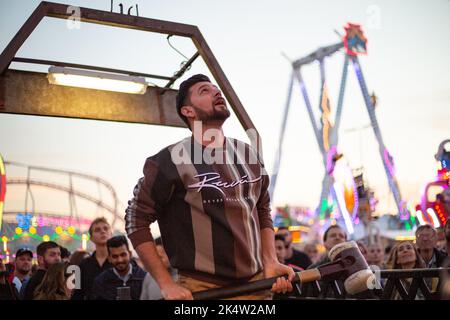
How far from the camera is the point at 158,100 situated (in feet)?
15.8

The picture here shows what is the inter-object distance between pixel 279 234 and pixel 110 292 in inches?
118

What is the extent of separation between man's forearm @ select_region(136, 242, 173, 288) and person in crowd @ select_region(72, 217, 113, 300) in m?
3.52

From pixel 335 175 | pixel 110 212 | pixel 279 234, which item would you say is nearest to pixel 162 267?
pixel 279 234

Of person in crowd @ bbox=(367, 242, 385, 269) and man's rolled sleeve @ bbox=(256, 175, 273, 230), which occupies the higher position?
man's rolled sleeve @ bbox=(256, 175, 273, 230)

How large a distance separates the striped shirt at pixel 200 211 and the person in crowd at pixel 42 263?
3576 millimetres

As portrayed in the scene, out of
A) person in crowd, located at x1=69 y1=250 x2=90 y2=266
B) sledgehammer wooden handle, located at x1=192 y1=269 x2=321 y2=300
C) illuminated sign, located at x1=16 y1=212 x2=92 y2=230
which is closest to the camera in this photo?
sledgehammer wooden handle, located at x1=192 y1=269 x2=321 y2=300

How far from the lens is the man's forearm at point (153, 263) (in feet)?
7.56

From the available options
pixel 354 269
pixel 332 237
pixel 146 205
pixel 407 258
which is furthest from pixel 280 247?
pixel 146 205

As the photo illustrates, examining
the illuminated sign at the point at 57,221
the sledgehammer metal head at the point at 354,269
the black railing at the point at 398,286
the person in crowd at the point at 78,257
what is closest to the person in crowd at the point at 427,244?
the black railing at the point at 398,286

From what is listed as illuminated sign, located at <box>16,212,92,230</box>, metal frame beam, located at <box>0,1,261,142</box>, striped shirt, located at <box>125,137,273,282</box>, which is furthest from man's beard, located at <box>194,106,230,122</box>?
illuminated sign, located at <box>16,212,92,230</box>

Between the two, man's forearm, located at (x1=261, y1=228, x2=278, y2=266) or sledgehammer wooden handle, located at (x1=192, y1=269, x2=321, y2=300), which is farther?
man's forearm, located at (x1=261, y1=228, x2=278, y2=266)

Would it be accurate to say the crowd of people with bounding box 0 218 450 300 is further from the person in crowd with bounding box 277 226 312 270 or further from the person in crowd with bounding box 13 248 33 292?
the person in crowd with bounding box 277 226 312 270

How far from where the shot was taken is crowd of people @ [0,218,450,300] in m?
5.09
